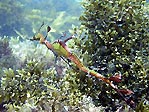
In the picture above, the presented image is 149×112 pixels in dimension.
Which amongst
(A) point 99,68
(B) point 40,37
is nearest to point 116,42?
(A) point 99,68

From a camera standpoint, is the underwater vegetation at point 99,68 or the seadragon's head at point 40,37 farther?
the underwater vegetation at point 99,68

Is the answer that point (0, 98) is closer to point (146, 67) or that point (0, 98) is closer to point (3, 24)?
point (146, 67)

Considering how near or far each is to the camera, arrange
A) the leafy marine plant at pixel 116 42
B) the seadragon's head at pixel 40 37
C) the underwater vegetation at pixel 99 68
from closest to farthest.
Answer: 1. the seadragon's head at pixel 40 37
2. the underwater vegetation at pixel 99 68
3. the leafy marine plant at pixel 116 42

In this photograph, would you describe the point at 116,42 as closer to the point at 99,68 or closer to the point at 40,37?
the point at 99,68

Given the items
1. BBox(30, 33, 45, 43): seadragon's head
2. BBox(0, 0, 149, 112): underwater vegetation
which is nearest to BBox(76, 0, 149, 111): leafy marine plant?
BBox(0, 0, 149, 112): underwater vegetation

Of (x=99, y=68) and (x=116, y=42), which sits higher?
(x=116, y=42)

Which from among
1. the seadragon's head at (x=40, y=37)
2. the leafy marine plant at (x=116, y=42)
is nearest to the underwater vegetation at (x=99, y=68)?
the leafy marine plant at (x=116, y=42)

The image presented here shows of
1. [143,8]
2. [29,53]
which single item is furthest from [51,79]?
[29,53]

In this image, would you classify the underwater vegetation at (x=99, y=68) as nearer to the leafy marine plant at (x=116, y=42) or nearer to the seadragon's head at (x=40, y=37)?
the leafy marine plant at (x=116, y=42)

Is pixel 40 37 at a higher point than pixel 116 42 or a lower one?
lower

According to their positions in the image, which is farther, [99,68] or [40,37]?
[99,68]

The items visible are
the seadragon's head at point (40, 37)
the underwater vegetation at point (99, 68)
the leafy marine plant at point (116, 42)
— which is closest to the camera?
the seadragon's head at point (40, 37)
